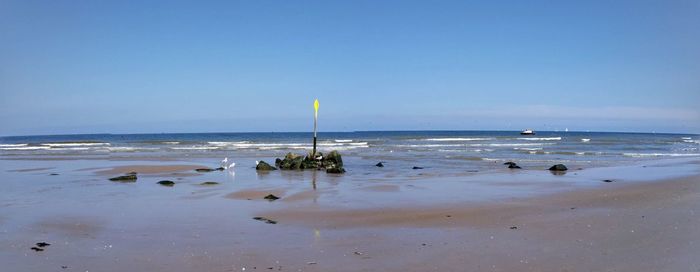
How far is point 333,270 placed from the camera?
656 cm

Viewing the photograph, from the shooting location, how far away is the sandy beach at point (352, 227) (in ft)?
22.7

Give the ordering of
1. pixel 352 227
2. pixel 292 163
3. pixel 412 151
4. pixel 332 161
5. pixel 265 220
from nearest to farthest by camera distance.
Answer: pixel 352 227 → pixel 265 220 → pixel 332 161 → pixel 292 163 → pixel 412 151

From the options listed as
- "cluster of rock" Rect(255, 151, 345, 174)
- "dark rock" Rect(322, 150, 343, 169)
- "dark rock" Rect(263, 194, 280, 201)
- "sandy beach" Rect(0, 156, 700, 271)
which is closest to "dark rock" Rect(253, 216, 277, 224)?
"sandy beach" Rect(0, 156, 700, 271)

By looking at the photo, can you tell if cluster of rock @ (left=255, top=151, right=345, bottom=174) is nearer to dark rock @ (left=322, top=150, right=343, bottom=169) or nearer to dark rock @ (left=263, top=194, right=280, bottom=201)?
dark rock @ (left=322, top=150, right=343, bottom=169)

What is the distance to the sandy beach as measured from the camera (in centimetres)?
Answer: 693

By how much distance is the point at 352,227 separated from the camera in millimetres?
9391

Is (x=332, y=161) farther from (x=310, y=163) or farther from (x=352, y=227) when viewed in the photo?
(x=352, y=227)

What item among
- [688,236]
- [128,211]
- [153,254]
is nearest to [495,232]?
[688,236]

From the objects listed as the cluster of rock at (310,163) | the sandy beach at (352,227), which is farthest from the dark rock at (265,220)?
the cluster of rock at (310,163)

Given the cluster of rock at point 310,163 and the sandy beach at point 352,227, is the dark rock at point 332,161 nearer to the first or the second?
the cluster of rock at point 310,163

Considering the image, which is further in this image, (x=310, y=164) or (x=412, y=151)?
(x=412, y=151)

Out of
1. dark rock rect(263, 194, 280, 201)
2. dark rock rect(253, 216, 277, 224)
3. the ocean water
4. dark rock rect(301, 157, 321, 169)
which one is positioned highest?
dark rock rect(301, 157, 321, 169)

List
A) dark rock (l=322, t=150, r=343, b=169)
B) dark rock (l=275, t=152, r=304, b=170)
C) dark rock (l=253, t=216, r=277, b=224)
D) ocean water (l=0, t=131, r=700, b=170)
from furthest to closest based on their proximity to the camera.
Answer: ocean water (l=0, t=131, r=700, b=170), dark rock (l=275, t=152, r=304, b=170), dark rock (l=322, t=150, r=343, b=169), dark rock (l=253, t=216, r=277, b=224)

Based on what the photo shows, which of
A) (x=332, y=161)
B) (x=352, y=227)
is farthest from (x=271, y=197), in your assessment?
(x=332, y=161)
